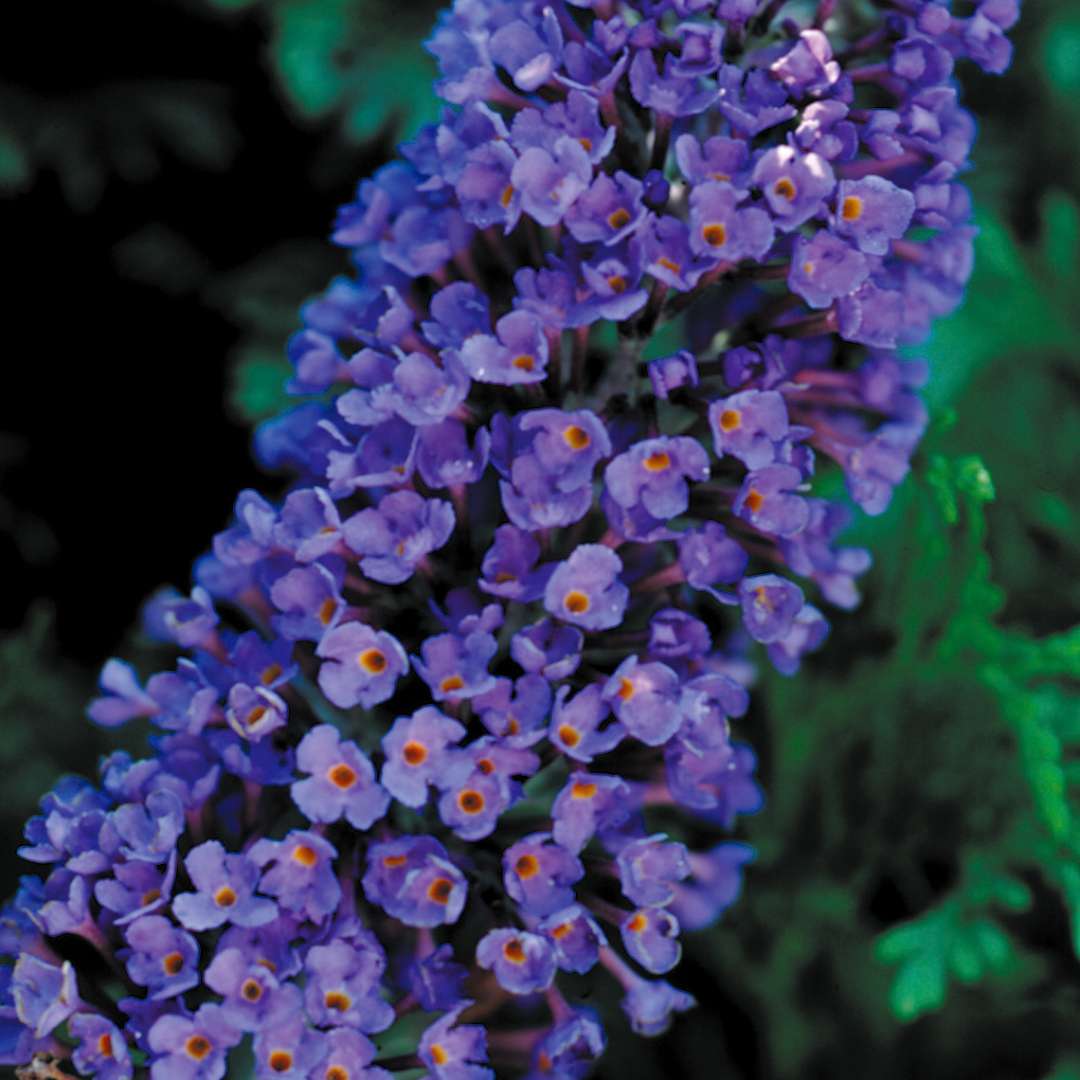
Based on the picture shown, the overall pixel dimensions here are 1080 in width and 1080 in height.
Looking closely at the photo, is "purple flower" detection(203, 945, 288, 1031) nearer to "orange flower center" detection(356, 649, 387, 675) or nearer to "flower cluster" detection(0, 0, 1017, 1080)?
"flower cluster" detection(0, 0, 1017, 1080)

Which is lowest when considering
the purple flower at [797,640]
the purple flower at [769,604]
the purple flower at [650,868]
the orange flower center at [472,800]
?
the purple flower at [650,868]

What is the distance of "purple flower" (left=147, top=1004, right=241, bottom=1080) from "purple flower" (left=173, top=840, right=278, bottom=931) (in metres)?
0.06

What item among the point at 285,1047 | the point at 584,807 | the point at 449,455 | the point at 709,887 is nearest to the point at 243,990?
the point at 285,1047

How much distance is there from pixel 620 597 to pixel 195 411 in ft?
4.73

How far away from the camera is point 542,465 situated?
100cm

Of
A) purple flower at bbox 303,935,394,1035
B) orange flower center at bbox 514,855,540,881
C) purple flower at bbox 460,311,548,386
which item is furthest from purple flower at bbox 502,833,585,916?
purple flower at bbox 460,311,548,386

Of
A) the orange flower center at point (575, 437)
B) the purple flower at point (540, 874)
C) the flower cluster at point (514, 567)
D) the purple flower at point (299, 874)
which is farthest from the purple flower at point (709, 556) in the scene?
the purple flower at point (299, 874)

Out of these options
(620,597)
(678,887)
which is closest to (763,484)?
(620,597)

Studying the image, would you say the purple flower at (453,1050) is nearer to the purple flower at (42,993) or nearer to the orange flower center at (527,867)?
the orange flower center at (527,867)

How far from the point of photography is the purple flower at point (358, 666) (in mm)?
981

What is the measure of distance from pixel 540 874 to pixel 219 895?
210mm

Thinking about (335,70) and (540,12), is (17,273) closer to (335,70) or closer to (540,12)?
(335,70)

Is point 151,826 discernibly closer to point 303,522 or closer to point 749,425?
point 303,522

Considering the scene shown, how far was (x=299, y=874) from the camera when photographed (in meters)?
0.98
